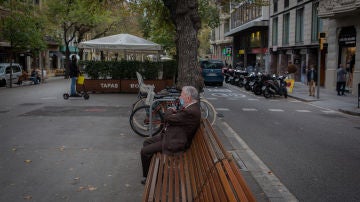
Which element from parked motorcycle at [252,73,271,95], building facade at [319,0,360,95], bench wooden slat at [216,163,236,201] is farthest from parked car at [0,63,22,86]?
bench wooden slat at [216,163,236,201]

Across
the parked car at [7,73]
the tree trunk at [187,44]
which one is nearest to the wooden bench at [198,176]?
the tree trunk at [187,44]

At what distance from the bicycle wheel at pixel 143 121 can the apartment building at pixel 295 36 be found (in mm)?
19322

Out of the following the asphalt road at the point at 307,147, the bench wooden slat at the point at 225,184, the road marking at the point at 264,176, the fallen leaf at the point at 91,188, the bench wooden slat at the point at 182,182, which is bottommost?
the asphalt road at the point at 307,147

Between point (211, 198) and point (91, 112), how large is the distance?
10324 mm

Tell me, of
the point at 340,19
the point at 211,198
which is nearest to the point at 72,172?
the point at 211,198

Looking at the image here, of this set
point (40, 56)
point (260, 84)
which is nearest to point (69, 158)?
point (260, 84)

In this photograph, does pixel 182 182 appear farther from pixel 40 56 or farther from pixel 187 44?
pixel 40 56

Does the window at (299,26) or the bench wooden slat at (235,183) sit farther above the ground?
the window at (299,26)

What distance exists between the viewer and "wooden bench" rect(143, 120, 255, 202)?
3018mm

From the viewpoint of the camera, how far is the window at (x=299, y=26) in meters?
32.8

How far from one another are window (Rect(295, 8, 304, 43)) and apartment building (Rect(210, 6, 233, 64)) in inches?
1044

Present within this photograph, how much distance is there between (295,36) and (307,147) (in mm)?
26699

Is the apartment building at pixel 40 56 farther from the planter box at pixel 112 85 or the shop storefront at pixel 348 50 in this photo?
the shop storefront at pixel 348 50

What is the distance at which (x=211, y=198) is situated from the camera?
334 cm
